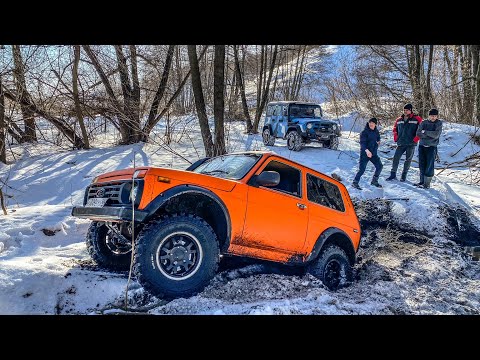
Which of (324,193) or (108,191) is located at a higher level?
(108,191)

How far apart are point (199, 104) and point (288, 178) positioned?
4672mm

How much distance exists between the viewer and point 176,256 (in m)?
2.62

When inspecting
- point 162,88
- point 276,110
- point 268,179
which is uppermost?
point 162,88

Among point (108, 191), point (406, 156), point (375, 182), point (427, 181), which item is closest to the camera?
point (108, 191)

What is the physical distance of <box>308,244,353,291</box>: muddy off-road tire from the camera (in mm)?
3570

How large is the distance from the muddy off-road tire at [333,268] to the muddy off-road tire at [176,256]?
133cm

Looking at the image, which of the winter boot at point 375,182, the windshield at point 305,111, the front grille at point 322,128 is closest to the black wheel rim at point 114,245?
the winter boot at point 375,182

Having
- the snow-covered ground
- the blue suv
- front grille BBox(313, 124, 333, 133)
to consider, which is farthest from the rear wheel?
the snow-covered ground

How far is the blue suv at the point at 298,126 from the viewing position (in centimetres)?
998

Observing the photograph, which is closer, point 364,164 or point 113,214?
point 113,214

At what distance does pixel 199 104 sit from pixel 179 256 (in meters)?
5.59

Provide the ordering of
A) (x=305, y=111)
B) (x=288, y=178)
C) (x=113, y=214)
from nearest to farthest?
1. (x=113, y=214)
2. (x=288, y=178)
3. (x=305, y=111)

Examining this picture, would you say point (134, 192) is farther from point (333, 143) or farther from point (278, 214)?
point (333, 143)

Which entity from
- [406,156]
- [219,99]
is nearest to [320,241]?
[406,156]
